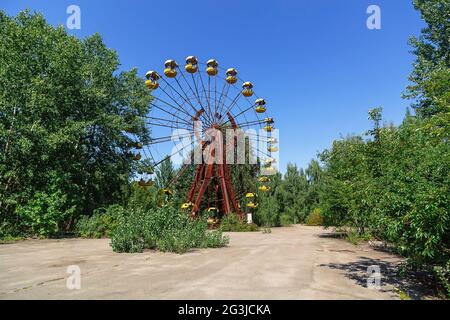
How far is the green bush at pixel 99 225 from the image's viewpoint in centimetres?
2045

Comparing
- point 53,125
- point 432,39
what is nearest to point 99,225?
point 53,125

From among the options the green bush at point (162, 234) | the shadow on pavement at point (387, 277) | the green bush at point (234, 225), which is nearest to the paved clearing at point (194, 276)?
the shadow on pavement at point (387, 277)

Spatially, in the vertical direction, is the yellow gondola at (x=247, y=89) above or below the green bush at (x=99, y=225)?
above

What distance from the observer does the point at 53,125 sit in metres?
20.3

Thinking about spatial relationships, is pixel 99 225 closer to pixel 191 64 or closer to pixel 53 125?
pixel 53 125

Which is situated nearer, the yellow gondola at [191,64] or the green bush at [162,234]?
the green bush at [162,234]

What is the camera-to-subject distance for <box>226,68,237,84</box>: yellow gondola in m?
30.9

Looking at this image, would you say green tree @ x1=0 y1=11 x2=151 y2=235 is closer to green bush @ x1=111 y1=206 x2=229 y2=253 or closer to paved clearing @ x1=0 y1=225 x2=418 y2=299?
green bush @ x1=111 y1=206 x2=229 y2=253

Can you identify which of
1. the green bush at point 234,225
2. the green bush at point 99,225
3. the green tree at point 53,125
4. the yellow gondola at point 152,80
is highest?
the yellow gondola at point 152,80

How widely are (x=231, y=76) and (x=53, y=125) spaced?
633 inches

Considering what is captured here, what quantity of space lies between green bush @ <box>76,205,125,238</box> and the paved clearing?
882 cm

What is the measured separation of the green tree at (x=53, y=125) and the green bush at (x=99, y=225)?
1.30 m

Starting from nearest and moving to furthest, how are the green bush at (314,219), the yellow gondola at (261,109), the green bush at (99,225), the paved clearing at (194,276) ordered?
the paved clearing at (194,276) → the green bush at (99,225) → the yellow gondola at (261,109) → the green bush at (314,219)

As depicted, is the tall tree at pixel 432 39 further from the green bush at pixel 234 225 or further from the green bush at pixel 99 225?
the green bush at pixel 99 225
